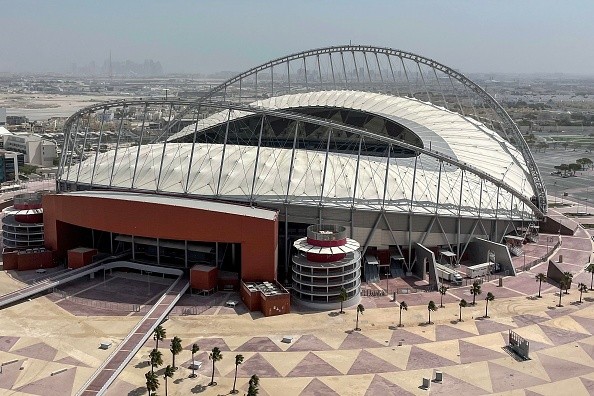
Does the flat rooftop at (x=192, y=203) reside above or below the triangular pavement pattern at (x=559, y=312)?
above

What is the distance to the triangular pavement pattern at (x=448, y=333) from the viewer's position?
54.9m

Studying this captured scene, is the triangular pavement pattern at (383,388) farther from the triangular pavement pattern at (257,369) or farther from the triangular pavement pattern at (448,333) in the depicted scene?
the triangular pavement pattern at (448,333)

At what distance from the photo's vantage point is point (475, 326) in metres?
57.5

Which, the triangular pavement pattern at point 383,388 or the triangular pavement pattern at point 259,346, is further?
the triangular pavement pattern at point 259,346

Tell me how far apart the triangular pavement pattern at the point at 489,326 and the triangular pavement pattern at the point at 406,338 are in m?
6.57

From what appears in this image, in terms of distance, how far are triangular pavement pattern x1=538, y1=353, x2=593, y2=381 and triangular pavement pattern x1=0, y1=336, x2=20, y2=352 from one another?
4818 centimetres

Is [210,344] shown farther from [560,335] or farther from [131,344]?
[560,335]

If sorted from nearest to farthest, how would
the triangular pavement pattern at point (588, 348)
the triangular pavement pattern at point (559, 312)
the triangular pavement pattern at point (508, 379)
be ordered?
the triangular pavement pattern at point (508, 379) < the triangular pavement pattern at point (588, 348) < the triangular pavement pattern at point (559, 312)

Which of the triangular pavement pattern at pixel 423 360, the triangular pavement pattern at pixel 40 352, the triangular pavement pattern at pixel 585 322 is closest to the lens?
the triangular pavement pattern at pixel 423 360

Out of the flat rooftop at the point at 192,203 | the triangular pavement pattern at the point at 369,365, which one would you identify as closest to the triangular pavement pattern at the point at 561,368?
the triangular pavement pattern at the point at 369,365

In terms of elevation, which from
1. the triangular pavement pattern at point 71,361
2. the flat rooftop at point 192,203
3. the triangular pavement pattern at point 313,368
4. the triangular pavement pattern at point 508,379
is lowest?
the triangular pavement pattern at point 71,361

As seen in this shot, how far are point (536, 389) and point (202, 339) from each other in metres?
29.6

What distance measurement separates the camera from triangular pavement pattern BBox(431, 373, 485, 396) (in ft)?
148

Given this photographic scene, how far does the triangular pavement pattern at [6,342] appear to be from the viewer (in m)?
51.6
